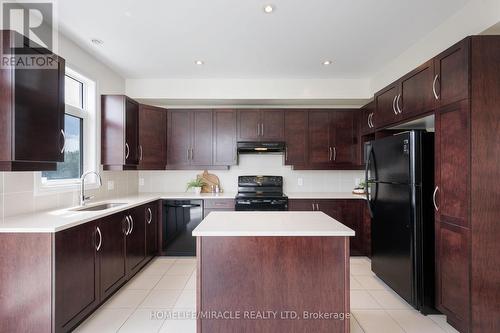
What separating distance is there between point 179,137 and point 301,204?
84.1 inches

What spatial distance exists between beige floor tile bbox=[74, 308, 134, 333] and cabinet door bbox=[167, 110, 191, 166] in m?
2.14

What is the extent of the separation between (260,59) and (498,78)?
7.26 feet

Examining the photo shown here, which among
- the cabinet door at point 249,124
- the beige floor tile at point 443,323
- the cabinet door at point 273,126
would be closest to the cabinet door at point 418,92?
the cabinet door at point 273,126

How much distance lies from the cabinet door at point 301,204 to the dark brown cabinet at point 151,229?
1912mm

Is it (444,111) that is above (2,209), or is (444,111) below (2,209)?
above

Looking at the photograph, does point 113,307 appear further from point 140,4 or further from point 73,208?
point 140,4

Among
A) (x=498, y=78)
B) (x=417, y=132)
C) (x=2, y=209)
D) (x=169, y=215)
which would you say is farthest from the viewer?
(x=169, y=215)

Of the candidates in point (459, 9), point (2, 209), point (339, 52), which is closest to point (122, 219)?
point (2, 209)

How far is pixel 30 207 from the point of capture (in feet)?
7.02

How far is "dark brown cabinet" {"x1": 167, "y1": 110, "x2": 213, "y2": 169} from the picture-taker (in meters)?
3.88

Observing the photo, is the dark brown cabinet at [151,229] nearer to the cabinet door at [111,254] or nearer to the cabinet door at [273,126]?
the cabinet door at [111,254]

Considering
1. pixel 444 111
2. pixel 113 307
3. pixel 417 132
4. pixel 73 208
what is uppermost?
pixel 444 111

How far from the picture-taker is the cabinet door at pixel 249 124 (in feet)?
12.6

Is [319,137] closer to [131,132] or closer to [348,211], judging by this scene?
[348,211]
